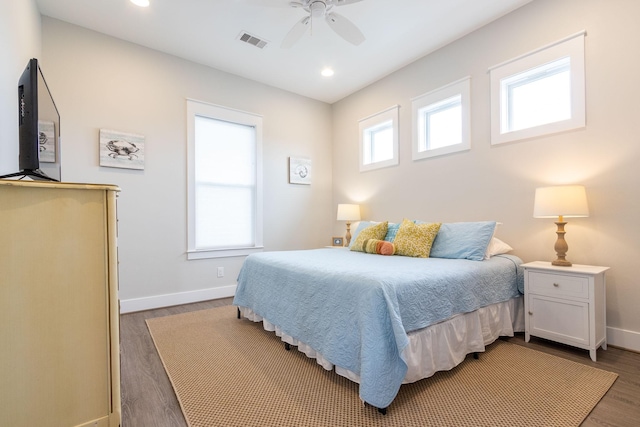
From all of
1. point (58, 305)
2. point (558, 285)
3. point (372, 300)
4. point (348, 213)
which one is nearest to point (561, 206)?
point (558, 285)

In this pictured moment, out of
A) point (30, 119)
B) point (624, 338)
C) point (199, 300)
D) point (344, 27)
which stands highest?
point (344, 27)

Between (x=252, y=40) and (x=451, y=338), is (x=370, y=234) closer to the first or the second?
(x=451, y=338)

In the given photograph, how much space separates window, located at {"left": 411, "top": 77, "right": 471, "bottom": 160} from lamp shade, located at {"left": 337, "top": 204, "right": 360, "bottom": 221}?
3.68 ft

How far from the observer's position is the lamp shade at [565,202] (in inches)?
87.3

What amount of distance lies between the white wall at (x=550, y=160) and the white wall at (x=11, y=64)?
11.9 ft

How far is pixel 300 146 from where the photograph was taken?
4.72 m

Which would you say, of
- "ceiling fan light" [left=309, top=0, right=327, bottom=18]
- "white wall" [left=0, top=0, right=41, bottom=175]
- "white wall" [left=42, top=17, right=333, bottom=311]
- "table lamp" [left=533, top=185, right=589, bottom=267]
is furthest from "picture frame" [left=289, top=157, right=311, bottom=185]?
"table lamp" [left=533, top=185, right=589, bottom=267]

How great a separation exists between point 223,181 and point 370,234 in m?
2.11

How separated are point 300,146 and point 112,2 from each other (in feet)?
8.87

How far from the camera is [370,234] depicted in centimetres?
322

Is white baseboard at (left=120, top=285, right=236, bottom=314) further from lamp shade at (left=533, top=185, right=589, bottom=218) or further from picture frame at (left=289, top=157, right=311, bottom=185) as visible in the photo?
lamp shade at (left=533, top=185, right=589, bottom=218)

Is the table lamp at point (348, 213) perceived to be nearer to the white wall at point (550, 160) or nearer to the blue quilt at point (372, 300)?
the white wall at point (550, 160)

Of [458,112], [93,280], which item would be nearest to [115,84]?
[93,280]

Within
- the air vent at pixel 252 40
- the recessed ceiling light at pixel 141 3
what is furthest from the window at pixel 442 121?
the recessed ceiling light at pixel 141 3
